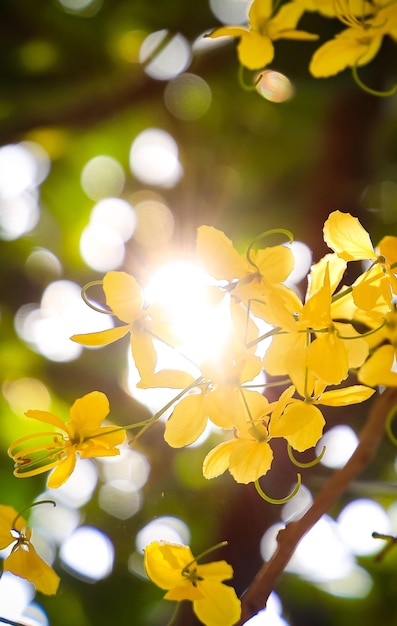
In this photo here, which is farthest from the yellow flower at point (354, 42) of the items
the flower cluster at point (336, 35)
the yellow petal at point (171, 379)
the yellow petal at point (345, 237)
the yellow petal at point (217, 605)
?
the yellow petal at point (217, 605)

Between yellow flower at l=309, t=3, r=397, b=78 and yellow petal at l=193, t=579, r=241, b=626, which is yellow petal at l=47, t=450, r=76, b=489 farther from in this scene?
yellow flower at l=309, t=3, r=397, b=78

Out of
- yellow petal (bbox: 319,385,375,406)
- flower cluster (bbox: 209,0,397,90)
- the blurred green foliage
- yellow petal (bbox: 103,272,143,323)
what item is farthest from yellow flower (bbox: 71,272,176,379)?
the blurred green foliage

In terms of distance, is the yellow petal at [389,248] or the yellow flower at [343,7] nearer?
the yellow petal at [389,248]

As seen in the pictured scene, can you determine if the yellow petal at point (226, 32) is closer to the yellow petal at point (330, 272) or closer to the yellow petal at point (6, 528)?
the yellow petal at point (330, 272)

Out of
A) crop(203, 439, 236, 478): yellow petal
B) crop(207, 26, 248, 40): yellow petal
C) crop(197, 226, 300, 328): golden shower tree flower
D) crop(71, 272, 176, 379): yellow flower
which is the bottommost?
crop(203, 439, 236, 478): yellow petal

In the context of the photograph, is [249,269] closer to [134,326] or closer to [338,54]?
[134,326]

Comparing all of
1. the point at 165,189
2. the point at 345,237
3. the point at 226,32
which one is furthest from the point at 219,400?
the point at 165,189

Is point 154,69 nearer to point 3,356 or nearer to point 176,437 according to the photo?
point 3,356
